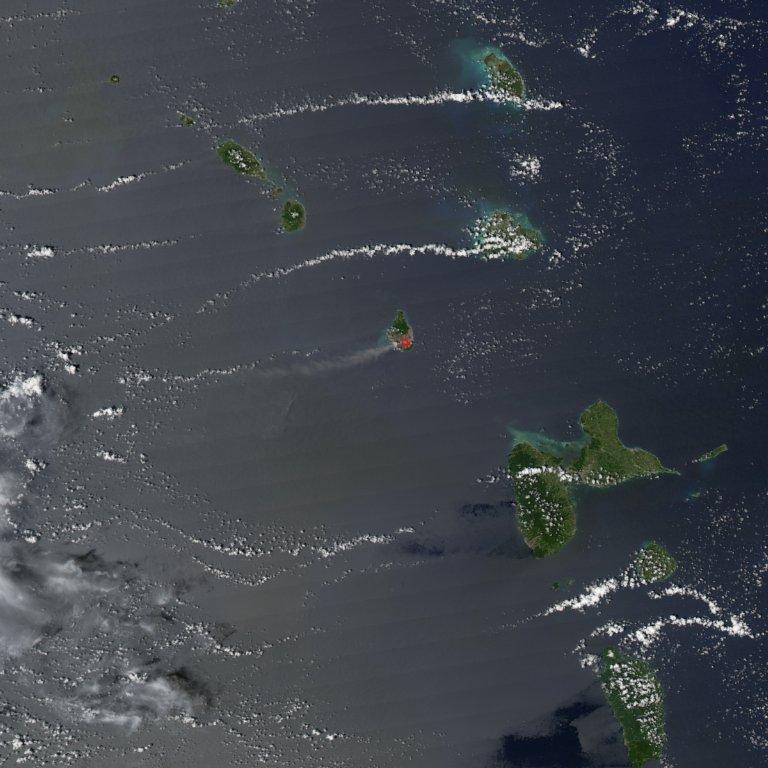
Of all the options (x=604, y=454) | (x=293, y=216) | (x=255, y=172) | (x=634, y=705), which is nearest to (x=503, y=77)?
(x=293, y=216)

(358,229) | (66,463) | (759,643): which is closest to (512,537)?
(759,643)

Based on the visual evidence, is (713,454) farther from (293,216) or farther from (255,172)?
(255,172)

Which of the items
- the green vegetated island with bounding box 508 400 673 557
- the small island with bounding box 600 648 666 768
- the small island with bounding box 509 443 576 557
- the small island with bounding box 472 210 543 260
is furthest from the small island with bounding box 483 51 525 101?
the small island with bounding box 600 648 666 768

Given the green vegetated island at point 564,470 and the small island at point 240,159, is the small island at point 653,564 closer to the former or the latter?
the green vegetated island at point 564,470

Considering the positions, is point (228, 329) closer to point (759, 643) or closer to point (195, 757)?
point (195, 757)

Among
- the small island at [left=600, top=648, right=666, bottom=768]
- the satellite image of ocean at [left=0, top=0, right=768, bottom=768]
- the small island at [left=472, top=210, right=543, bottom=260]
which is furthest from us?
the small island at [left=472, top=210, right=543, bottom=260]

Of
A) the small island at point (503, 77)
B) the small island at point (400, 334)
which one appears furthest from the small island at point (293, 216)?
the small island at point (503, 77)

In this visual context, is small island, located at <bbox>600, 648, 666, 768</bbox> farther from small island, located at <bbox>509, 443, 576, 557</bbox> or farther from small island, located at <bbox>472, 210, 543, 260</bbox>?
small island, located at <bbox>472, 210, 543, 260</bbox>
